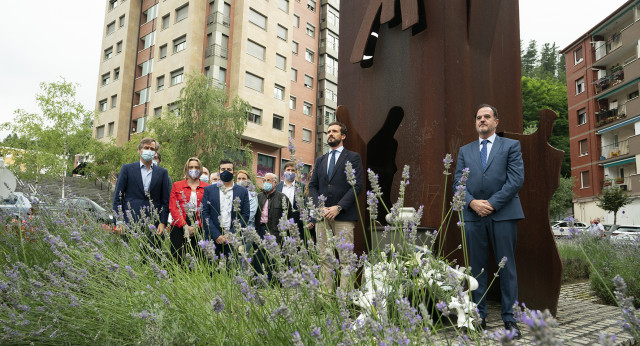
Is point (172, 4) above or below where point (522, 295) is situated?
above

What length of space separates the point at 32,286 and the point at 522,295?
3.90 metres

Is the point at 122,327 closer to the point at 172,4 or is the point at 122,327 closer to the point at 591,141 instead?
the point at 172,4

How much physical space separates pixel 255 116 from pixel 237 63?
12.5ft

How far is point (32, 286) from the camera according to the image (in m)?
2.48

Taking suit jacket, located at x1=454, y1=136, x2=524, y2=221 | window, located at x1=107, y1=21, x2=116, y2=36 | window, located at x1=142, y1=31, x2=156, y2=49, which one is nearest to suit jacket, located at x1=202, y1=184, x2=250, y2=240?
suit jacket, located at x1=454, y1=136, x2=524, y2=221

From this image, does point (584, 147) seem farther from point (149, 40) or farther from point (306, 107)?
point (149, 40)

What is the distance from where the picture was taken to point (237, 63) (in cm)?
2995

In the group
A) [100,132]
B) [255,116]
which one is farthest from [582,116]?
[100,132]

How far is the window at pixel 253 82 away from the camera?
99.5 ft

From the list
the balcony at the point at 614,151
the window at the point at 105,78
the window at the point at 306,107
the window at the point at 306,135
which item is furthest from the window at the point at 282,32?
the balcony at the point at 614,151

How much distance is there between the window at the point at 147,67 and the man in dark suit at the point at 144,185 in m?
32.9

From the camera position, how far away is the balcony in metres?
33.4

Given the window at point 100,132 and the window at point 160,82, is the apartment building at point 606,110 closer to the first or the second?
the window at point 160,82

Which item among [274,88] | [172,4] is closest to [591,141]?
[274,88]
